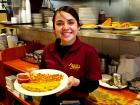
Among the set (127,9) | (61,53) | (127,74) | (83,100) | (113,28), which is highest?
(127,9)

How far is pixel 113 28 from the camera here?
1.44m

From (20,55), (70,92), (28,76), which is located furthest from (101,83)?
(20,55)

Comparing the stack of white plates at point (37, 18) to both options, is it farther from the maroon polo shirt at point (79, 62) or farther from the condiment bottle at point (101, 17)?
the maroon polo shirt at point (79, 62)

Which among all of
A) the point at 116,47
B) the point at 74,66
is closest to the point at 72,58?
the point at 74,66

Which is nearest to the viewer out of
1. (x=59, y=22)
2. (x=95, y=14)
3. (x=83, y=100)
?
(x=59, y=22)

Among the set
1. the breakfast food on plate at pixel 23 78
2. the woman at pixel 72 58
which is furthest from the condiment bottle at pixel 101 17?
the breakfast food on plate at pixel 23 78

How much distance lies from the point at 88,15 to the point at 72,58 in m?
0.53

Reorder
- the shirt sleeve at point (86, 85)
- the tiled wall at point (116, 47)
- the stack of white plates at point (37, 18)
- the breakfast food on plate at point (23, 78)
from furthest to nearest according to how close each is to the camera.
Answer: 1. the stack of white plates at point (37, 18)
2. the tiled wall at point (116, 47)
3. the breakfast food on plate at point (23, 78)
4. the shirt sleeve at point (86, 85)

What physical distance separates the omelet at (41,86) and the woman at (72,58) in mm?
65

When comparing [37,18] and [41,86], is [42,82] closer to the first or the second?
[41,86]

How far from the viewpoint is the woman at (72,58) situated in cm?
127

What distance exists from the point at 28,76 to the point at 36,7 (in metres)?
1.24

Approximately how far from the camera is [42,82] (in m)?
1.39

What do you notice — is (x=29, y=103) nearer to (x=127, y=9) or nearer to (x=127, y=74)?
(x=127, y=74)
